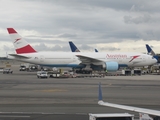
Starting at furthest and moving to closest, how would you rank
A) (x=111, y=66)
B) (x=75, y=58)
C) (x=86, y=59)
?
(x=75, y=58)
(x=86, y=59)
(x=111, y=66)

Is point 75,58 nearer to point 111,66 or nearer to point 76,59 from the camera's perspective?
point 76,59

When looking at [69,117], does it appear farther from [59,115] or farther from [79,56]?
[79,56]

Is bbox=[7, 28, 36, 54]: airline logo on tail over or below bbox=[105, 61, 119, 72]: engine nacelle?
over

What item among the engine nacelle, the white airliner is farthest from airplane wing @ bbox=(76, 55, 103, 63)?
the engine nacelle

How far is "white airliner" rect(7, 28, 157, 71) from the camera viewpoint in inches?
2641

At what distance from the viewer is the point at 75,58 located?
70.6 meters

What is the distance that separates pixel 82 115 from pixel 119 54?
180ft

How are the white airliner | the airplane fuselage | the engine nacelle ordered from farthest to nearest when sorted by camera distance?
1. the airplane fuselage
2. the white airliner
3. the engine nacelle

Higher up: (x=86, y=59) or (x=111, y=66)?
(x=86, y=59)

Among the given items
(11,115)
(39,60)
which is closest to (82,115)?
(11,115)

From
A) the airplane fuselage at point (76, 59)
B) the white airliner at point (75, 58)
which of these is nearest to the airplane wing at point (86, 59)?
the white airliner at point (75, 58)

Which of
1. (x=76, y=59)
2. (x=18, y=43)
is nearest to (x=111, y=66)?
(x=76, y=59)

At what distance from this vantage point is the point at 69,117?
16.6 m

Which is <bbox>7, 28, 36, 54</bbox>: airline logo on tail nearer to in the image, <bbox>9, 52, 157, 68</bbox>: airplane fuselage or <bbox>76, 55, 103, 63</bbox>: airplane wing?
<bbox>9, 52, 157, 68</bbox>: airplane fuselage
